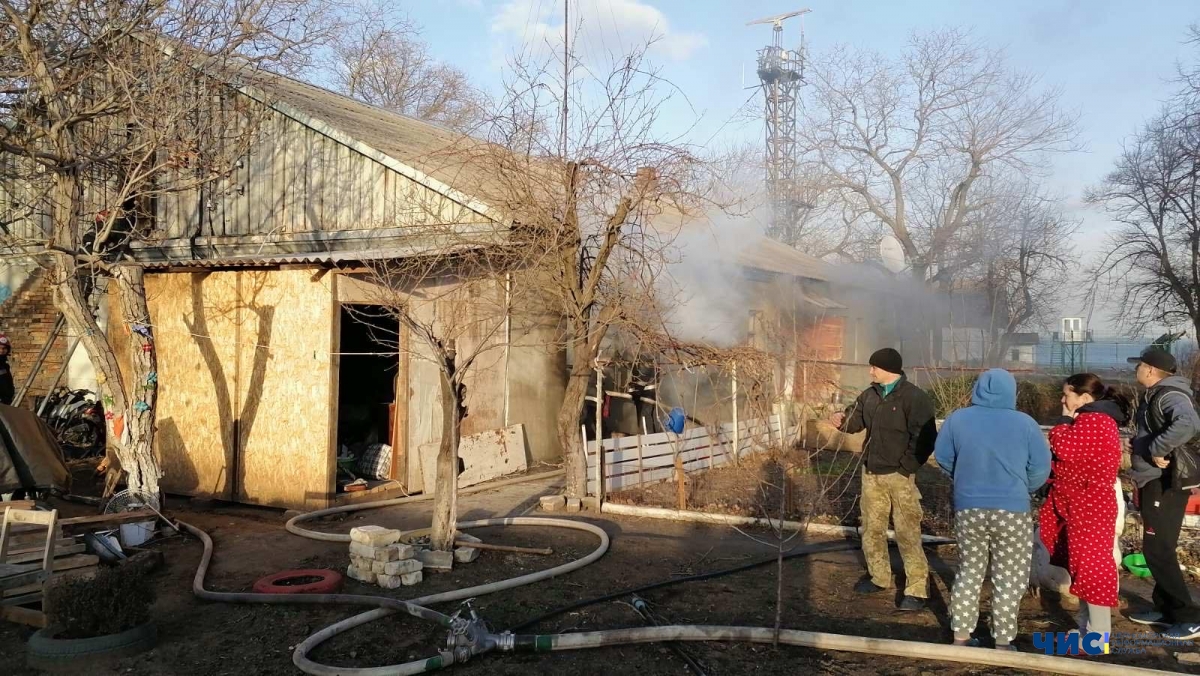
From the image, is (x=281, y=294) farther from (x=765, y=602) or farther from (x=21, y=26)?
(x=765, y=602)

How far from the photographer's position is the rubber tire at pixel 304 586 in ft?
19.7

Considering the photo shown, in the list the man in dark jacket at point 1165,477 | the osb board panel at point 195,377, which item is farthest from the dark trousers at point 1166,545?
the osb board panel at point 195,377

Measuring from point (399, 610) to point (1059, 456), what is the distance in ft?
14.6

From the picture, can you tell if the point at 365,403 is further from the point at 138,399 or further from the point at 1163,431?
the point at 1163,431

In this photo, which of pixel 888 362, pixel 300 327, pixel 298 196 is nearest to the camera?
pixel 888 362

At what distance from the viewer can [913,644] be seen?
186 inches

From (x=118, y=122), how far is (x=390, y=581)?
8.74m

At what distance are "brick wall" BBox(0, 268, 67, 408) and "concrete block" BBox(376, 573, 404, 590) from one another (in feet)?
39.4

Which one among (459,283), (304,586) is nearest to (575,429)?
(459,283)

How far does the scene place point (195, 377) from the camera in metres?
10.5

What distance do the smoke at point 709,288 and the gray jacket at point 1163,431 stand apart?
25.9 ft

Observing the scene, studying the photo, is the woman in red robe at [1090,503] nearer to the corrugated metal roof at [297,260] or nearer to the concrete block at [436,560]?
the concrete block at [436,560]

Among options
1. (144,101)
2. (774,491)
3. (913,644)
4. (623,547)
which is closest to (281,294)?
(144,101)

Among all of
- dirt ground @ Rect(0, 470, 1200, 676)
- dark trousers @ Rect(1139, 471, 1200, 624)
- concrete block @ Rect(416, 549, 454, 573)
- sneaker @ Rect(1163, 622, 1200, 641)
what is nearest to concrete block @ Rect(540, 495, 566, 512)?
dirt ground @ Rect(0, 470, 1200, 676)
